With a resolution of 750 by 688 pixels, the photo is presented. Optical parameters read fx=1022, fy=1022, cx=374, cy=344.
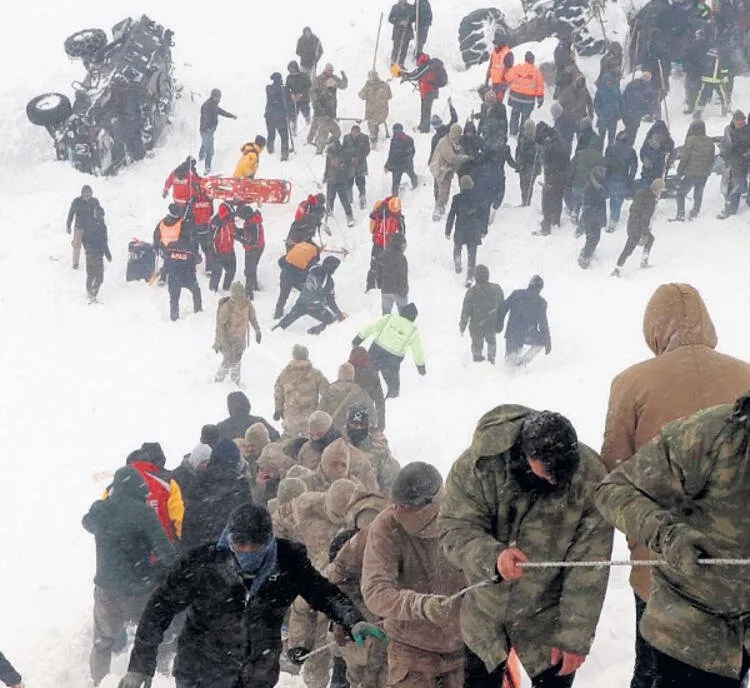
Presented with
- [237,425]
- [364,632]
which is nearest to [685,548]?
[364,632]

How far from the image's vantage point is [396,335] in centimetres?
1219

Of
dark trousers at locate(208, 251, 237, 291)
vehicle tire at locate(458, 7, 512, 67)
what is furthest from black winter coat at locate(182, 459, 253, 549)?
vehicle tire at locate(458, 7, 512, 67)

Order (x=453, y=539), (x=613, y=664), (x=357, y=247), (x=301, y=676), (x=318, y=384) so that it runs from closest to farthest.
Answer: (x=453, y=539) < (x=613, y=664) < (x=301, y=676) < (x=318, y=384) < (x=357, y=247)

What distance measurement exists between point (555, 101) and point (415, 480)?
1501 centimetres

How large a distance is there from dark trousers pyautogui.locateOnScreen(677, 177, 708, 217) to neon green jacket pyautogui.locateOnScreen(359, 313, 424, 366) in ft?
18.4

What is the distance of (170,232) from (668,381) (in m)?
11.5

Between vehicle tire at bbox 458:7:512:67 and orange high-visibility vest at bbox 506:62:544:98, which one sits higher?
vehicle tire at bbox 458:7:512:67

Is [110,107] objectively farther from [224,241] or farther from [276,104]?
[224,241]

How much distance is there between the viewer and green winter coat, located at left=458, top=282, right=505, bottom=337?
1266 cm

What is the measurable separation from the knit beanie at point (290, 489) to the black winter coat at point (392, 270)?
713cm

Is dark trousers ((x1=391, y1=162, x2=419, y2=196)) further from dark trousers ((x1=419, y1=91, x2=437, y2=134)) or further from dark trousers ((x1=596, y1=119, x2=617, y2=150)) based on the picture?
dark trousers ((x1=596, y1=119, x2=617, y2=150))

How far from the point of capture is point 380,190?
17.8 m

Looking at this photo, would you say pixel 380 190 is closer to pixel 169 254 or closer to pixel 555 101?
pixel 555 101

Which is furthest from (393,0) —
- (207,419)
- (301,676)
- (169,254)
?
(301,676)
